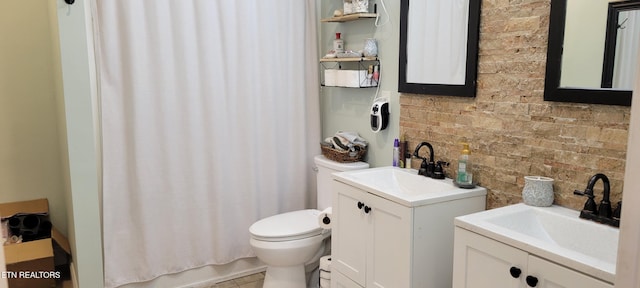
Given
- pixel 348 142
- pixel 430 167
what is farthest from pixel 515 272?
pixel 348 142

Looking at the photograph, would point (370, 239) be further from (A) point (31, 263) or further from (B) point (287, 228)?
(A) point (31, 263)

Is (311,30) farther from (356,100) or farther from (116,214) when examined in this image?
(116,214)

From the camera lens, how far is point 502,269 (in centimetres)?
157

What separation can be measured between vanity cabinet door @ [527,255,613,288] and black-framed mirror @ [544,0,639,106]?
2.13ft

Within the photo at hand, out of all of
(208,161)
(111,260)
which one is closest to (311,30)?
(208,161)

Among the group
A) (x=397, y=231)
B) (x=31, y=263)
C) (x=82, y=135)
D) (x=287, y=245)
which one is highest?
(x=82, y=135)

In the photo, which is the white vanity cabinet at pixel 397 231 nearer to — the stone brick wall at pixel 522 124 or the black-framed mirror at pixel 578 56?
the stone brick wall at pixel 522 124

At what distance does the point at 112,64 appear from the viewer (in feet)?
8.59

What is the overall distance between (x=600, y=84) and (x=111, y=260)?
2639mm

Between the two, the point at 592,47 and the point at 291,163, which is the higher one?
the point at 592,47

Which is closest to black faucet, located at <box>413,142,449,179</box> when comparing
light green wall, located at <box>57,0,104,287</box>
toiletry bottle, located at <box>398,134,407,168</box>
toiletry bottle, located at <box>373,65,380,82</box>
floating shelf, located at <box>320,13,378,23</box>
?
toiletry bottle, located at <box>398,134,407,168</box>

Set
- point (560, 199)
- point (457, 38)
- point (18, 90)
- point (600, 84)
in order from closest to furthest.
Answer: point (600, 84), point (560, 199), point (457, 38), point (18, 90)

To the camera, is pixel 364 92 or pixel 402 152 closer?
pixel 402 152

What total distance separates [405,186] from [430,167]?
18 centimetres
